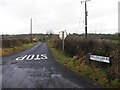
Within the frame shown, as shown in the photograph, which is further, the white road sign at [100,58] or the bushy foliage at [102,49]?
the white road sign at [100,58]

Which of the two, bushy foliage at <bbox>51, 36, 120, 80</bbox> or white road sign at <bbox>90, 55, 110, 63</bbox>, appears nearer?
bushy foliage at <bbox>51, 36, 120, 80</bbox>

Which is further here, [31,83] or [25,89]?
[31,83]

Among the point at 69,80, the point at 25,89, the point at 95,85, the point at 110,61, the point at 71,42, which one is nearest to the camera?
the point at 25,89

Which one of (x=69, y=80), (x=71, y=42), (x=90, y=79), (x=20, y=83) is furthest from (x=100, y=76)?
(x=71, y=42)

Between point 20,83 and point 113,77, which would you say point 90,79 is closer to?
point 113,77

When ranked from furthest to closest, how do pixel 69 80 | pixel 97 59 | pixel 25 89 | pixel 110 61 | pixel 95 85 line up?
pixel 97 59, pixel 110 61, pixel 69 80, pixel 95 85, pixel 25 89

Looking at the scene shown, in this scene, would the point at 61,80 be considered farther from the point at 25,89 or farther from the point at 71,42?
the point at 71,42

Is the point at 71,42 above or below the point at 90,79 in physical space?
above

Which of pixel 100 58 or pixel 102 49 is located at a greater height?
pixel 102 49

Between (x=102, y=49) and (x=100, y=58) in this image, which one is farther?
(x=102, y=49)

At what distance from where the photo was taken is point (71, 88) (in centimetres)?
1166

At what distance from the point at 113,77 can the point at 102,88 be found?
2148 millimetres

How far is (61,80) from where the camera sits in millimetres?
13945

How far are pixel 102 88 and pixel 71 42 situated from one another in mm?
15739
